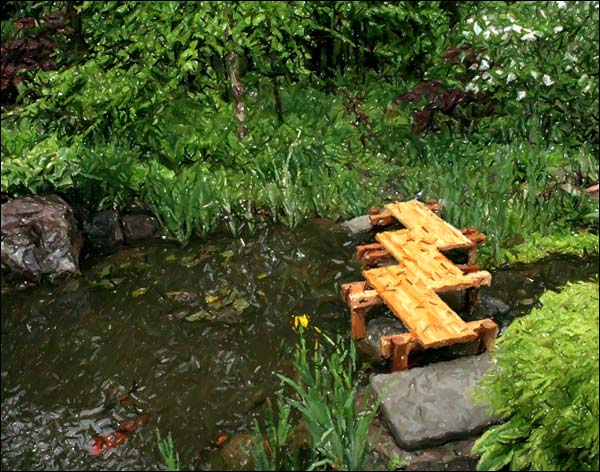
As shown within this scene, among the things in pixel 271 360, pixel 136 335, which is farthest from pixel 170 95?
pixel 271 360

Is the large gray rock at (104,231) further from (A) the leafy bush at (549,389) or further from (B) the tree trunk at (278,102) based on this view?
(A) the leafy bush at (549,389)

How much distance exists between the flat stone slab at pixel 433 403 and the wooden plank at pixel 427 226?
1137 millimetres

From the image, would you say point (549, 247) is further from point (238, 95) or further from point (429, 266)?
point (238, 95)

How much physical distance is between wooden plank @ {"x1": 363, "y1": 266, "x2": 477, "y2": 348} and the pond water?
52 cm

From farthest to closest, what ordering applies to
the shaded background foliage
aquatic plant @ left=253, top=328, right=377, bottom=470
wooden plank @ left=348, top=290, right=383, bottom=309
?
1. the shaded background foliage
2. wooden plank @ left=348, top=290, right=383, bottom=309
3. aquatic plant @ left=253, top=328, right=377, bottom=470

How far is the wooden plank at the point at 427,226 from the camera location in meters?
5.40

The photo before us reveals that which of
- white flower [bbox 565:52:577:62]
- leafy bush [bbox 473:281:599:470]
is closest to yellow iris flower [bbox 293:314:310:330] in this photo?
leafy bush [bbox 473:281:599:470]

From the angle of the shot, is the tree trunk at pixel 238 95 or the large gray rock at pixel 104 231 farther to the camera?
the tree trunk at pixel 238 95

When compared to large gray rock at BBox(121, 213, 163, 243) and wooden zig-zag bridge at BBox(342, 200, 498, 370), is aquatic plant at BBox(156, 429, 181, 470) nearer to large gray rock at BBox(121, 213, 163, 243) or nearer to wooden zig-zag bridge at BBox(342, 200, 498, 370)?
wooden zig-zag bridge at BBox(342, 200, 498, 370)

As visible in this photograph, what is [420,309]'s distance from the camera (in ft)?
15.0

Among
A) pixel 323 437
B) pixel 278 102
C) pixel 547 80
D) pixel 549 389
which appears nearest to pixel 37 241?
pixel 278 102

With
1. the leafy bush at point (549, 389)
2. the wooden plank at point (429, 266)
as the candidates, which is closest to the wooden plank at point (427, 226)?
the wooden plank at point (429, 266)

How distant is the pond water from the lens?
4312mm

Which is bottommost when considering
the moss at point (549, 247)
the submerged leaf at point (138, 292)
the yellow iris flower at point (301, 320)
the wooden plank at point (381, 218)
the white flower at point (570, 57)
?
the submerged leaf at point (138, 292)
